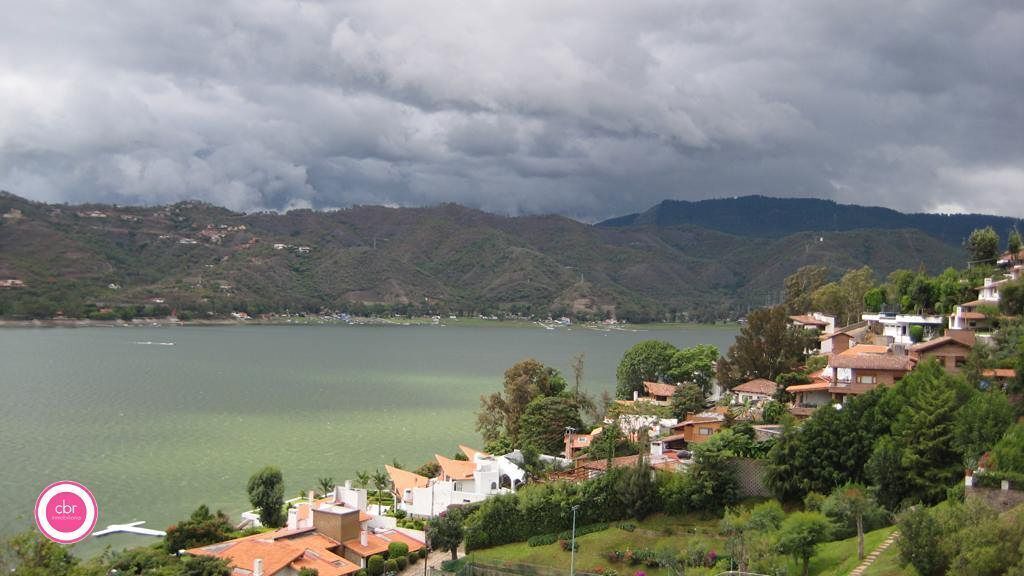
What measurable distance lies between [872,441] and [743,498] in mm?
A: 3323

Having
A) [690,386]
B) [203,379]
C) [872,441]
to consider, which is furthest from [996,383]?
[203,379]

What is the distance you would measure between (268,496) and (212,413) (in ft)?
82.2

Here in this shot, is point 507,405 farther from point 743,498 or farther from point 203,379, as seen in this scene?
point 203,379

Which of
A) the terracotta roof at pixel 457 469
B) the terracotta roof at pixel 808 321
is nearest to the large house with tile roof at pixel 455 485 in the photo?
the terracotta roof at pixel 457 469

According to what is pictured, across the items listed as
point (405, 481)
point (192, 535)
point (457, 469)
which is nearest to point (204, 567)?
point (192, 535)

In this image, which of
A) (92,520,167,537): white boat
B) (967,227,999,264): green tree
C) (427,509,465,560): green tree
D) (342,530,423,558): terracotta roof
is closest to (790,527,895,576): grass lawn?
(427,509,465,560): green tree

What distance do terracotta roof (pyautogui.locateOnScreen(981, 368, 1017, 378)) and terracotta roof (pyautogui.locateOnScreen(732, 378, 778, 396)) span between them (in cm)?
896

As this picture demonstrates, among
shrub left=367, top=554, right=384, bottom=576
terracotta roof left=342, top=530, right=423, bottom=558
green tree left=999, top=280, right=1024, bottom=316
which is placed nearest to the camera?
shrub left=367, top=554, right=384, bottom=576

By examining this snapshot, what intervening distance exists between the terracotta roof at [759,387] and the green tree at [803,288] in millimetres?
19417

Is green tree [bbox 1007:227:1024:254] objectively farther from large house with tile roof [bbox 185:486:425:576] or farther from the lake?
large house with tile roof [bbox 185:486:425:576]

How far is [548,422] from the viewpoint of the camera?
104 ft

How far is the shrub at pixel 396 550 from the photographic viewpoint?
827 inches

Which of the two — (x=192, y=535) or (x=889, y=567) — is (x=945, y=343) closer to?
(x=889, y=567)

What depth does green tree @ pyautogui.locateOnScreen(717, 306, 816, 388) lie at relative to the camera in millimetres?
33594
